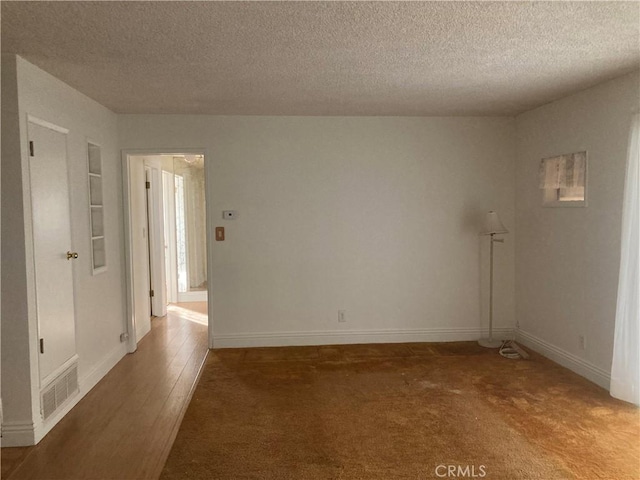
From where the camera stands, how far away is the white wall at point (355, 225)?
486 centimetres

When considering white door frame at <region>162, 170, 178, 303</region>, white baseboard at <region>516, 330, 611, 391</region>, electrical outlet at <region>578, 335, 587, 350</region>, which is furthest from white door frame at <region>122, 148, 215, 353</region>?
electrical outlet at <region>578, 335, 587, 350</region>

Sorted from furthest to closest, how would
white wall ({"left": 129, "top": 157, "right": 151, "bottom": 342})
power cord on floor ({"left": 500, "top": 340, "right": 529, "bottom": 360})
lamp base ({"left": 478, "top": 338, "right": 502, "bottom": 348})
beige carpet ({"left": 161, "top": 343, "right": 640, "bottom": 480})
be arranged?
white wall ({"left": 129, "top": 157, "right": 151, "bottom": 342})
lamp base ({"left": 478, "top": 338, "right": 502, "bottom": 348})
power cord on floor ({"left": 500, "top": 340, "right": 529, "bottom": 360})
beige carpet ({"left": 161, "top": 343, "right": 640, "bottom": 480})

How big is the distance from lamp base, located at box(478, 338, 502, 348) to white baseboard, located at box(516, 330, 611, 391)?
273 mm

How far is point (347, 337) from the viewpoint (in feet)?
16.4

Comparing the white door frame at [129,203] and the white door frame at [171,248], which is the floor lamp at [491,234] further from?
the white door frame at [171,248]

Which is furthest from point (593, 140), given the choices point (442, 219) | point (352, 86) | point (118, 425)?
point (118, 425)

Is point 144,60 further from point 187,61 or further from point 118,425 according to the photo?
point 118,425

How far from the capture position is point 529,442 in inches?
113

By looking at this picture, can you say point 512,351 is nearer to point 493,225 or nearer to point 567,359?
point 567,359

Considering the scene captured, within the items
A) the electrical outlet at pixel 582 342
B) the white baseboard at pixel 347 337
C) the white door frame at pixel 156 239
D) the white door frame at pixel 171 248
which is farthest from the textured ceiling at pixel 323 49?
the white door frame at pixel 171 248

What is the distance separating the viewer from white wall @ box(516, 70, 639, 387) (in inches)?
140

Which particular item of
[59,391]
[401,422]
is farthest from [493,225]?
[59,391]

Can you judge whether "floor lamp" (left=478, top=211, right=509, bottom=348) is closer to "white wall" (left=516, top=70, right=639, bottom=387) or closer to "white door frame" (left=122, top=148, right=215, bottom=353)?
"white wall" (left=516, top=70, right=639, bottom=387)

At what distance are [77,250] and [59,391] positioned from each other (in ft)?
3.45
